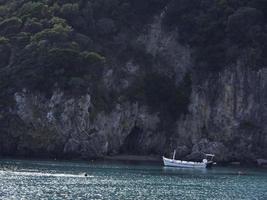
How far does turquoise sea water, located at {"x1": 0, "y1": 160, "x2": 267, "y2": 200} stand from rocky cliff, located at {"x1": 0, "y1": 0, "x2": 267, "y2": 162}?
6651 mm

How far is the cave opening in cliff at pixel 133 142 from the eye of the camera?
294ft

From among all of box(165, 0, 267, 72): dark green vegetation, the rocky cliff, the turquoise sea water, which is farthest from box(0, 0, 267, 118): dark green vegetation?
the turquoise sea water

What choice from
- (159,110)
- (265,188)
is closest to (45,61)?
(159,110)

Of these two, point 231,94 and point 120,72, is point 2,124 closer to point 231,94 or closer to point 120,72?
point 120,72

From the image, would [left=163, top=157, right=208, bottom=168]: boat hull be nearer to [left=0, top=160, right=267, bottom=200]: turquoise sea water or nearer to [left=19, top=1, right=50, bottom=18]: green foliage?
[left=0, top=160, right=267, bottom=200]: turquoise sea water

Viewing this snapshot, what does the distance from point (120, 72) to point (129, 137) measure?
822 cm

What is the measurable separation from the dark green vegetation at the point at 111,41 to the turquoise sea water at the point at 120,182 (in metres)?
13.3

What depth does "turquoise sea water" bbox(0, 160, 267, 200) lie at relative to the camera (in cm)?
5066

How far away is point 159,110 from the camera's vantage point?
91.4 m

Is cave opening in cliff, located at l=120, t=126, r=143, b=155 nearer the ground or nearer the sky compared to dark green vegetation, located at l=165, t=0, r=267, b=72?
nearer the ground

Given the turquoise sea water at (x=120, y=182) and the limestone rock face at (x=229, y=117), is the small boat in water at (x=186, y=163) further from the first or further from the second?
the limestone rock face at (x=229, y=117)

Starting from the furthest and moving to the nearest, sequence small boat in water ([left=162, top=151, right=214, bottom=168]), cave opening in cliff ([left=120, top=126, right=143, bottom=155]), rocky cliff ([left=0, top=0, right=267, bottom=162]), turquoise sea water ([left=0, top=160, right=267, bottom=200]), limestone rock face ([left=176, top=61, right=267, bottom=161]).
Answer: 1. cave opening in cliff ([left=120, top=126, right=143, bottom=155])
2. limestone rock face ([left=176, top=61, right=267, bottom=161])
3. rocky cliff ([left=0, top=0, right=267, bottom=162])
4. small boat in water ([left=162, top=151, right=214, bottom=168])
5. turquoise sea water ([left=0, top=160, right=267, bottom=200])

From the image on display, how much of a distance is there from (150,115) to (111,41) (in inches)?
451

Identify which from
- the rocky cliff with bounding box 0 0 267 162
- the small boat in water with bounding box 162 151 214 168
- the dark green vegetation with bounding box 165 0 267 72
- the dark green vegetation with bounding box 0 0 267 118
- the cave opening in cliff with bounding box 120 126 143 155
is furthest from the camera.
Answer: the dark green vegetation with bounding box 165 0 267 72
